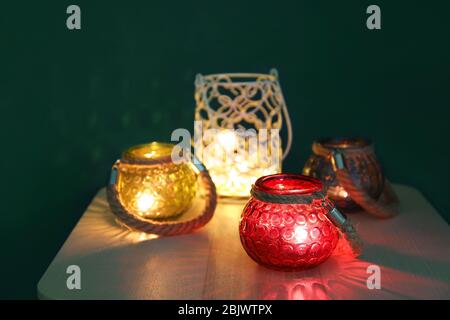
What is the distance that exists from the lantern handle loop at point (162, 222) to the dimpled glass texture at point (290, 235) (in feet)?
0.49

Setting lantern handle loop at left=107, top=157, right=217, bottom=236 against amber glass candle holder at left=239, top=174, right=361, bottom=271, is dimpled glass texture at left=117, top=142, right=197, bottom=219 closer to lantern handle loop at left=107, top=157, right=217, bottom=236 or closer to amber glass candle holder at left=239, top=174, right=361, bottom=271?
lantern handle loop at left=107, top=157, right=217, bottom=236

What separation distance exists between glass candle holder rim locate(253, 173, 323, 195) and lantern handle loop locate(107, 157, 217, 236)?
0.14m

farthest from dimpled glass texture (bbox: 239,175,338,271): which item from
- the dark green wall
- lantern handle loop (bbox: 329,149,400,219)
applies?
the dark green wall

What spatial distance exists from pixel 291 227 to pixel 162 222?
0.26m

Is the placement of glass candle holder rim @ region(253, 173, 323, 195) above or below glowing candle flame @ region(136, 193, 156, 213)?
above

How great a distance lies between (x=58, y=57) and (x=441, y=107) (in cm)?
80

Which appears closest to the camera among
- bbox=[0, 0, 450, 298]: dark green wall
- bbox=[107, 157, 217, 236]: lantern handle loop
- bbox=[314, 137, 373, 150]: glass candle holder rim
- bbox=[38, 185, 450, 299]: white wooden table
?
bbox=[38, 185, 450, 299]: white wooden table

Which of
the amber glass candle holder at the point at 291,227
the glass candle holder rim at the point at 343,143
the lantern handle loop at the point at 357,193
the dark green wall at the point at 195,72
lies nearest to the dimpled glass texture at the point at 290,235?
the amber glass candle holder at the point at 291,227

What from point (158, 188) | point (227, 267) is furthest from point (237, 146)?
point (227, 267)

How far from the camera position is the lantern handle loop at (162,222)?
0.89 m

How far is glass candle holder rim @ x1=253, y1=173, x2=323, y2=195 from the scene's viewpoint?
2.55ft

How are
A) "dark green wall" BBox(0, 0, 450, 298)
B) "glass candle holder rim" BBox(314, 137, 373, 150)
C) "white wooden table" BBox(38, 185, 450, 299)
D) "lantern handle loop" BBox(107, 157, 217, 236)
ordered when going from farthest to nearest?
"dark green wall" BBox(0, 0, 450, 298)
"glass candle holder rim" BBox(314, 137, 373, 150)
"lantern handle loop" BBox(107, 157, 217, 236)
"white wooden table" BBox(38, 185, 450, 299)
